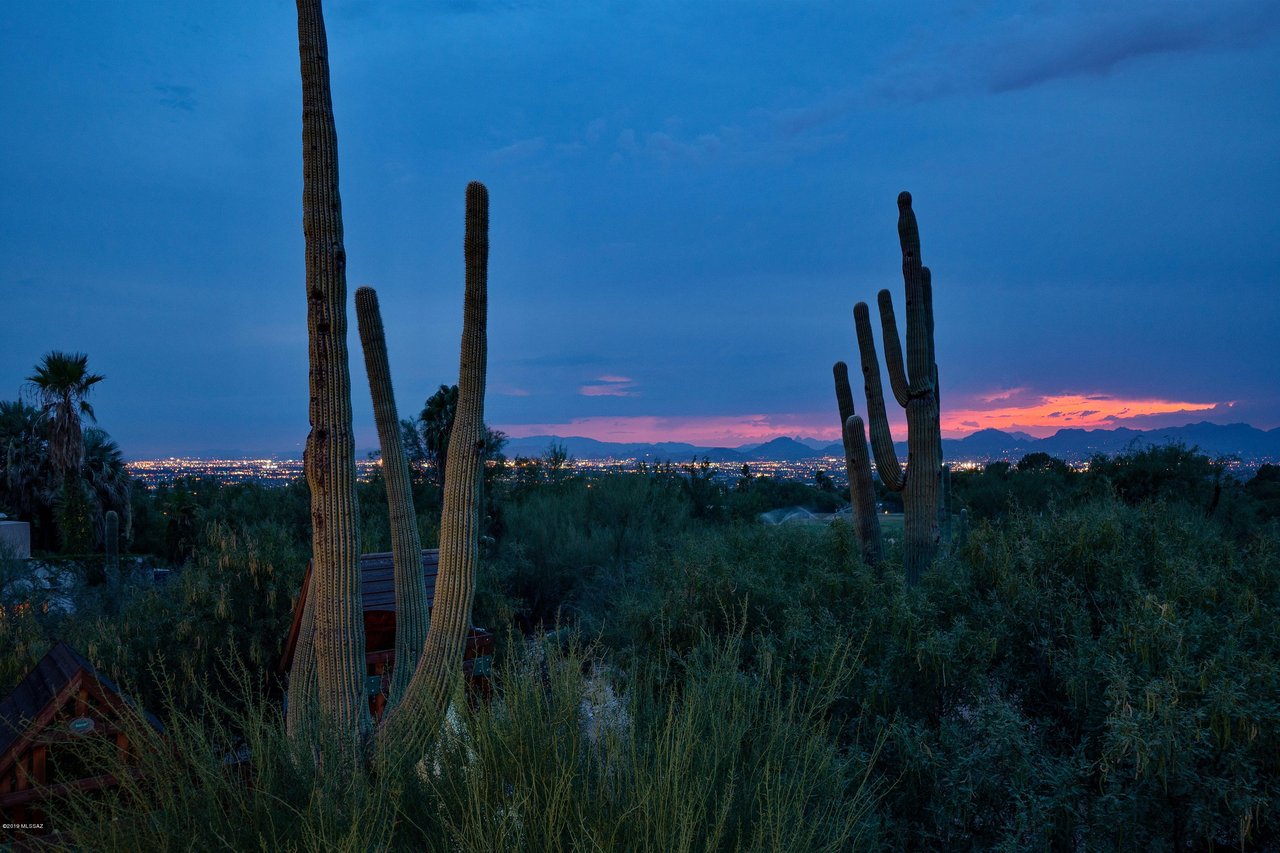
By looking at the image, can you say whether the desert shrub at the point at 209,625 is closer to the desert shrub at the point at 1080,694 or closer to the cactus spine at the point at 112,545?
the cactus spine at the point at 112,545

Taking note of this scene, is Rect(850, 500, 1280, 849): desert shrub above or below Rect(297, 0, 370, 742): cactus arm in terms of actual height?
below

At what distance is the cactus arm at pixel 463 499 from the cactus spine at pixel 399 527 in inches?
14.2

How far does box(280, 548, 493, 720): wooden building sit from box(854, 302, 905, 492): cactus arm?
4.53 m

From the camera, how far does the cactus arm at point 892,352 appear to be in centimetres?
873

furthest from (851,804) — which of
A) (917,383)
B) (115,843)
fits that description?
(917,383)

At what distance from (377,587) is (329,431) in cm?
242

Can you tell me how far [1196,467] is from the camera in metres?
15.8

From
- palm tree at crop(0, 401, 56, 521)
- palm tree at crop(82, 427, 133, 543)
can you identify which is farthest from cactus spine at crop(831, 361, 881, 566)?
palm tree at crop(0, 401, 56, 521)

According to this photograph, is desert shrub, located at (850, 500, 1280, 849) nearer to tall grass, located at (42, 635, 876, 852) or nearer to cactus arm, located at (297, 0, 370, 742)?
tall grass, located at (42, 635, 876, 852)

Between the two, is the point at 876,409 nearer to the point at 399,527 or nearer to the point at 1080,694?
the point at 1080,694

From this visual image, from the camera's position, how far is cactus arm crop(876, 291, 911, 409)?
28.6 feet

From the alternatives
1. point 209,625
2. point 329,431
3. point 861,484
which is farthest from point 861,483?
point 209,625

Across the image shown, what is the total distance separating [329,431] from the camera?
4.54 m

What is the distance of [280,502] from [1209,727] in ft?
57.7
